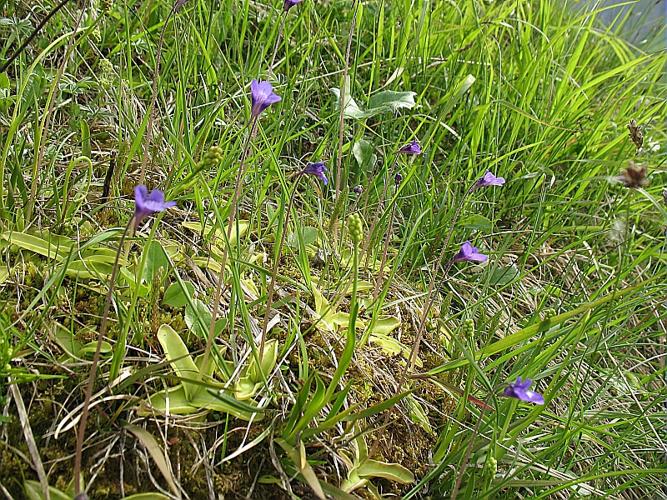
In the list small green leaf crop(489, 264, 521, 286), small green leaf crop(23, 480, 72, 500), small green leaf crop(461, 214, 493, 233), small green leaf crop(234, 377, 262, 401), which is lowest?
small green leaf crop(489, 264, 521, 286)

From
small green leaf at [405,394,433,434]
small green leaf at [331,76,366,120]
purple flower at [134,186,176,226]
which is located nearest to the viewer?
purple flower at [134,186,176,226]

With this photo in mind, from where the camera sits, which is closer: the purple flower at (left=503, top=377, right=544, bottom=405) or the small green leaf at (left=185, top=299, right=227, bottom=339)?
the purple flower at (left=503, top=377, right=544, bottom=405)

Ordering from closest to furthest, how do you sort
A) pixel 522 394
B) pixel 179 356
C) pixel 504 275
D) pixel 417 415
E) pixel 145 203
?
pixel 145 203 < pixel 522 394 < pixel 179 356 < pixel 417 415 < pixel 504 275

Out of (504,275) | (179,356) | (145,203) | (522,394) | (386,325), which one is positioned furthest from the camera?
(504,275)

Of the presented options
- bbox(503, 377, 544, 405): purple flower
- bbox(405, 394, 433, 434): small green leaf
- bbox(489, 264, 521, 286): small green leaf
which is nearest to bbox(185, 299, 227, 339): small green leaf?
bbox(405, 394, 433, 434): small green leaf

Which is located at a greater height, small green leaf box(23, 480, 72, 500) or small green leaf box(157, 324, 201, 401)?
small green leaf box(157, 324, 201, 401)

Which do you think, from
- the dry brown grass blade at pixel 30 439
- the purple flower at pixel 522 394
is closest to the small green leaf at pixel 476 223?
the purple flower at pixel 522 394

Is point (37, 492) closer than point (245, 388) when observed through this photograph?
Yes

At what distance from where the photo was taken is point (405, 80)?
228 centimetres

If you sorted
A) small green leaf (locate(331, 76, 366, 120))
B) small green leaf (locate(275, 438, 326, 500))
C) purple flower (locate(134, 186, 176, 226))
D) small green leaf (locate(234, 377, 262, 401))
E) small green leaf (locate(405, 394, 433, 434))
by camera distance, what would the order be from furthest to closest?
small green leaf (locate(331, 76, 366, 120)), small green leaf (locate(405, 394, 433, 434)), small green leaf (locate(234, 377, 262, 401)), small green leaf (locate(275, 438, 326, 500)), purple flower (locate(134, 186, 176, 226))

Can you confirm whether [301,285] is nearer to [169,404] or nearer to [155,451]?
[169,404]

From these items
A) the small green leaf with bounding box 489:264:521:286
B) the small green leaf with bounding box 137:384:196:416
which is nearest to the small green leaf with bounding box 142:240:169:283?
the small green leaf with bounding box 137:384:196:416

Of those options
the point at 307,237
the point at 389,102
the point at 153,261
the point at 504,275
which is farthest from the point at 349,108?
the point at 153,261

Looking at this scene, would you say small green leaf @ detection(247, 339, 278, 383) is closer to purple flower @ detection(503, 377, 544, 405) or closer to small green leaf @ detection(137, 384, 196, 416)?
small green leaf @ detection(137, 384, 196, 416)
